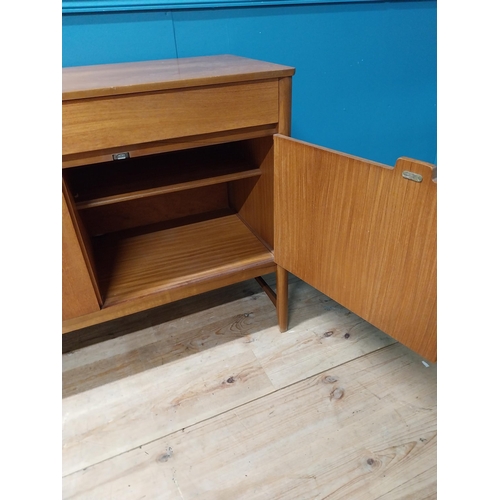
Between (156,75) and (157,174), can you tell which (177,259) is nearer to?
(157,174)

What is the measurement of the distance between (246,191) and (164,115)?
464 mm

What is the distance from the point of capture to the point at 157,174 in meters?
1.02

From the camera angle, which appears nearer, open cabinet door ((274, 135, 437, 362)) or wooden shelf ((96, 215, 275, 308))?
open cabinet door ((274, 135, 437, 362))

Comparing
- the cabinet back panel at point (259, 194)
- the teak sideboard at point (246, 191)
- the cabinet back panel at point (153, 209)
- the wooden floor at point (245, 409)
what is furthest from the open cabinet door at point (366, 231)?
the cabinet back panel at point (153, 209)

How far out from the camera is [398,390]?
955 mm

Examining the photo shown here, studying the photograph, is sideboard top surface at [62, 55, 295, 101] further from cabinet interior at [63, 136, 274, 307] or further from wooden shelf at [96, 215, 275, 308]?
wooden shelf at [96, 215, 275, 308]

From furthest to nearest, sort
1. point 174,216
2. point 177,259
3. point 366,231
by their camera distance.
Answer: point 174,216, point 177,259, point 366,231

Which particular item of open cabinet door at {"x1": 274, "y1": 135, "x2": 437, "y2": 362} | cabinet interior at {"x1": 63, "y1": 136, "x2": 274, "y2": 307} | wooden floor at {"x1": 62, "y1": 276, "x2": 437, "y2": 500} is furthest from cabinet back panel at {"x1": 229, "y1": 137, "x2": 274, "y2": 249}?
wooden floor at {"x1": 62, "y1": 276, "x2": 437, "y2": 500}

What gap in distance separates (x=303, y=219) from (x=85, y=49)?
72 cm

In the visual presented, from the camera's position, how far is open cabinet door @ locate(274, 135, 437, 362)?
2.02 ft

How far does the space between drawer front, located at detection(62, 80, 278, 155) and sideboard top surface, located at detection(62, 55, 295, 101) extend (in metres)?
0.02

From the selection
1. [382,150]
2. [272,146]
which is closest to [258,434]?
[272,146]

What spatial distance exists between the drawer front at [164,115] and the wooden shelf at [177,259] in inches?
14.3

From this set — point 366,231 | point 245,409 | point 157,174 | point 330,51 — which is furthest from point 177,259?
point 330,51
